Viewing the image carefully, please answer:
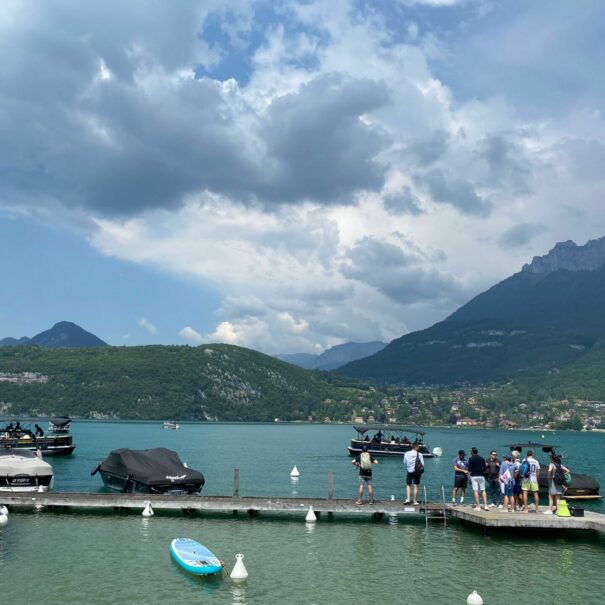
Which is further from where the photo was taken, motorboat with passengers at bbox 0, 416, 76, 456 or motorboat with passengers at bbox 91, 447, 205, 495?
motorboat with passengers at bbox 0, 416, 76, 456

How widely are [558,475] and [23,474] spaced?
31799 mm

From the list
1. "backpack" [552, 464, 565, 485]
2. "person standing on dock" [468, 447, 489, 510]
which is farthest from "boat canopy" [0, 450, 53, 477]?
"backpack" [552, 464, 565, 485]

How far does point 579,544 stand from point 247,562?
15208mm

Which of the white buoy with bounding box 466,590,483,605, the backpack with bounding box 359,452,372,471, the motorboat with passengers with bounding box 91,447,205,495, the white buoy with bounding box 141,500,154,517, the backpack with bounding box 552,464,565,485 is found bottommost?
the white buoy with bounding box 466,590,483,605

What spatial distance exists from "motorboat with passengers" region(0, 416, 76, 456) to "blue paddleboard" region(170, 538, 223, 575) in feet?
175

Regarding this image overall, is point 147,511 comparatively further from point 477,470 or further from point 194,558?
point 477,470

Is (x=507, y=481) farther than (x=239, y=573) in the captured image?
Yes

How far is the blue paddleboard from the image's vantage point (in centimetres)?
2034

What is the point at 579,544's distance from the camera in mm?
26234

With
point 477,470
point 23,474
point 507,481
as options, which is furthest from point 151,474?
point 507,481

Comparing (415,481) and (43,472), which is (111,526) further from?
(415,481)

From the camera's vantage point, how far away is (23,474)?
37.3 m

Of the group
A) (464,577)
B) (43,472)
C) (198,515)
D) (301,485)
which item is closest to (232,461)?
(301,485)

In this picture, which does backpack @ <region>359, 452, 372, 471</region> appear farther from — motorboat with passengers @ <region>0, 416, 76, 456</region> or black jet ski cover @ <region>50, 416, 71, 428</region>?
black jet ski cover @ <region>50, 416, 71, 428</region>
